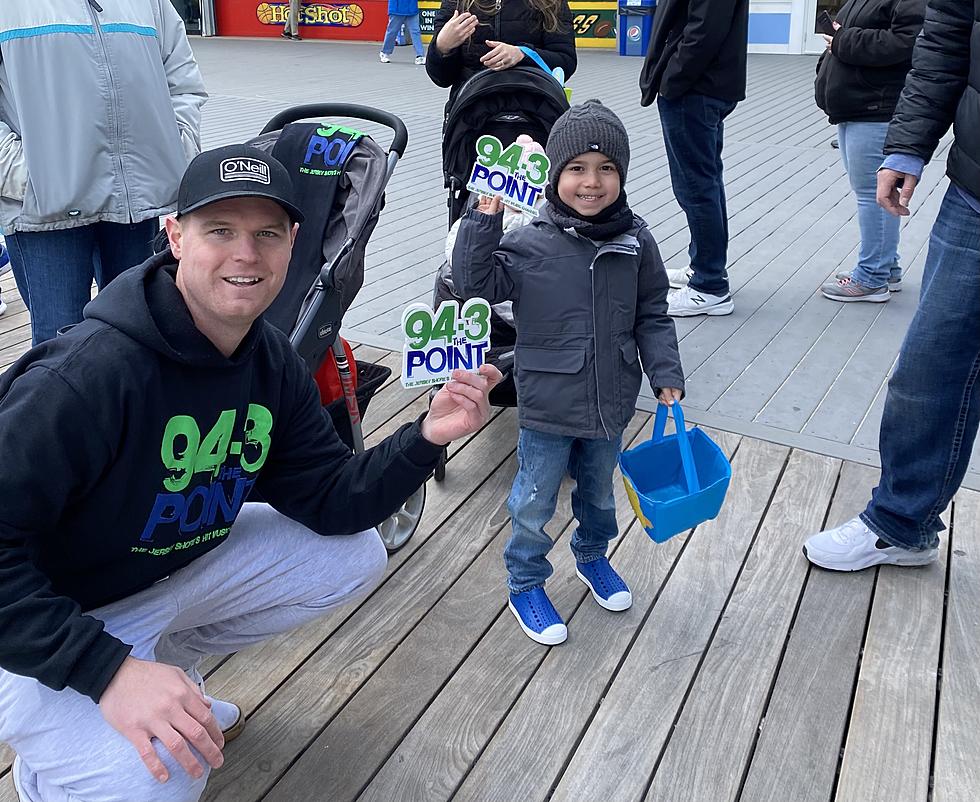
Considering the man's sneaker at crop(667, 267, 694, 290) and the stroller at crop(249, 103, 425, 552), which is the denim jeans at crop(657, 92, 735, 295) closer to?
the man's sneaker at crop(667, 267, 694, 290)

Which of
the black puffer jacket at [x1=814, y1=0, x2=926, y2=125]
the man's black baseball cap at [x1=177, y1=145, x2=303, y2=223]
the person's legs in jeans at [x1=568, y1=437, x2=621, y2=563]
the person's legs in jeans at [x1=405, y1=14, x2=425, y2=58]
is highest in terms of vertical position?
the person's legs in jeans at [x1=405, y1=14, x2=425, y2=58]

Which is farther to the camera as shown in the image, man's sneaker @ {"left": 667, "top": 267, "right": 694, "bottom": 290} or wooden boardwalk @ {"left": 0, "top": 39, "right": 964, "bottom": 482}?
man's sneaker @ {"left": 667, "top": 267, "right": 694, "bottom": 290}

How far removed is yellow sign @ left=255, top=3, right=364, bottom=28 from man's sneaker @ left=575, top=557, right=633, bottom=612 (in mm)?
15181

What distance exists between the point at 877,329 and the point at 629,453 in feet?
7.95

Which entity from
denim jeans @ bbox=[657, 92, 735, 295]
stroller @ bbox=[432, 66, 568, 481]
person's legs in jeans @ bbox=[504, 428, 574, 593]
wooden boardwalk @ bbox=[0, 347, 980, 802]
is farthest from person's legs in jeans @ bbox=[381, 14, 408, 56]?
person's legs in jeans @ bbox=[504, 428, 574, 593]

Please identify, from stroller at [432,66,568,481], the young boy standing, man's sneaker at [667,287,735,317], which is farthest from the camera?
man's sneaker at [667,287,735,317]

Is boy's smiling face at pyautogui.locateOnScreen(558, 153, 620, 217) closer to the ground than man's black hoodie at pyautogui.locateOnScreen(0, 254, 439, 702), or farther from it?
farther from it

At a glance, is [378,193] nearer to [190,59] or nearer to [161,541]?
[190,59]

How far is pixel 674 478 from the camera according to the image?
2443mm

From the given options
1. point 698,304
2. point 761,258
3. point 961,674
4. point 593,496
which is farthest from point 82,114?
point 761,258

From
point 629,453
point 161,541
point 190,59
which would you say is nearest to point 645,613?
point 629,453

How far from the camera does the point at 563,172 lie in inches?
88.7

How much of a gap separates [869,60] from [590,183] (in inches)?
94.4

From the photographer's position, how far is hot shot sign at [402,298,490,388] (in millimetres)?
2104
